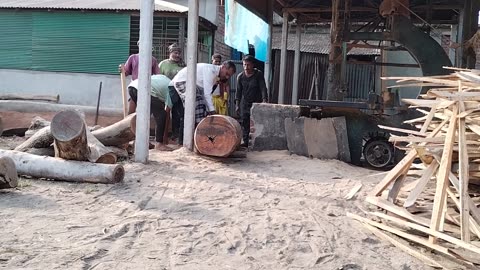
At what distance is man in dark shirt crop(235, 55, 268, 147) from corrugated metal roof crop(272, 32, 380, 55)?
6.14 metres

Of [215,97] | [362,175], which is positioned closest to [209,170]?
[362,175]

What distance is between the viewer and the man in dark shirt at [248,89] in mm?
8906

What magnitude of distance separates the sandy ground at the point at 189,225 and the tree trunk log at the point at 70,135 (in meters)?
0.34

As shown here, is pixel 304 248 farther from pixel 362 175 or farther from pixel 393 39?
pixel 393 39

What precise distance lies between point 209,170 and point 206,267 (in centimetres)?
341

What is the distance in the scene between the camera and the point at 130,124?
22.9 feet

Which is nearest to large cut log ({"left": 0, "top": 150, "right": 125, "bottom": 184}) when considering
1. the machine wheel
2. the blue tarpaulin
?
the machine wheel

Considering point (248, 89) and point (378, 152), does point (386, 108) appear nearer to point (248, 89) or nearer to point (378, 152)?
point (378, 152)

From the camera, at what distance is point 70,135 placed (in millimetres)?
5371

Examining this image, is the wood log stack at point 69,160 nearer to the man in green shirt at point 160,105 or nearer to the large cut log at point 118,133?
the large cut log at point 118,133

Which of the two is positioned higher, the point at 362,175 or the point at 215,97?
the point at 215,97

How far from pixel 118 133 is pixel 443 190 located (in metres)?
4.51

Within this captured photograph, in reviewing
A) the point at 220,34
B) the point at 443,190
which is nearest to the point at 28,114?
the point at 220,34

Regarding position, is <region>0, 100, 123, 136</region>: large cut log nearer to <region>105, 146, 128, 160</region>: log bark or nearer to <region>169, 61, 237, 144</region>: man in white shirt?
<region>169, 61, 237, 144</region>: man in white shirt
